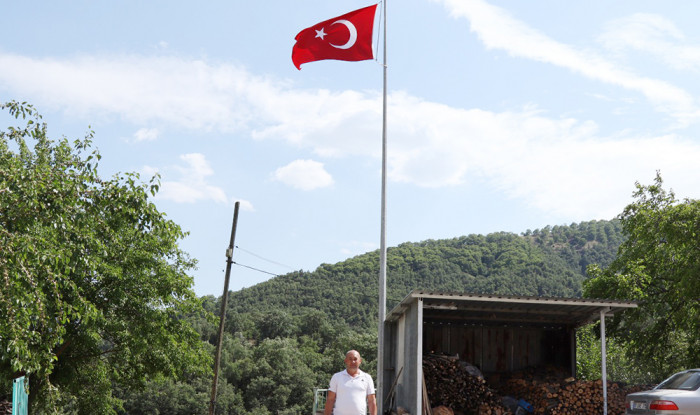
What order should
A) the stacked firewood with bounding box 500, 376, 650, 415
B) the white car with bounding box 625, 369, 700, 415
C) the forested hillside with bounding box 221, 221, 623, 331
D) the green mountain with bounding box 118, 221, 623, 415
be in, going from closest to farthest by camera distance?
the white car with bounding box 625, 369, 700, 415, the stacked firewood with bounding box 500, 376, 650, 415, the green mountain with bounding box 118, 221, 623, 415, the forested hillside with bounding box 221, 221, 623, 331

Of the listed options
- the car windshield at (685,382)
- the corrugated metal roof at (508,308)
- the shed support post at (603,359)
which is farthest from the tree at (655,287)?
the car windshield at (685,382)

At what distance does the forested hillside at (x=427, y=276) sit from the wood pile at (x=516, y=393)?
4307 cm

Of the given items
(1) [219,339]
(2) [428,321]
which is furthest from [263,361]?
(2) [428,321]

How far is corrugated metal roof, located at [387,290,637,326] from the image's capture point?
46.1 ft

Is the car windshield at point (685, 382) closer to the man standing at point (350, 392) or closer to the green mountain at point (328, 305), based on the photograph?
the man standing at point (350, 392)

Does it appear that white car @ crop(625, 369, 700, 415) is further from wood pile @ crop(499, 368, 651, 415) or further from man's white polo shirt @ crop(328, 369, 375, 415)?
man's white polo shirt @ crop(328, 369, 375, 415)

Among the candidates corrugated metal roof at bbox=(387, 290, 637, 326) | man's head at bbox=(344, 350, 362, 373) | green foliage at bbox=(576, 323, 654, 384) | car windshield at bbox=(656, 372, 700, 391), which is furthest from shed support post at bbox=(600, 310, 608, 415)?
green foliage at bbox=(576, 323, 654, 384)

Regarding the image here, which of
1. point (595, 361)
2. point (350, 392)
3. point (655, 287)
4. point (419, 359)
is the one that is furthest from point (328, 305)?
point (350, 392)

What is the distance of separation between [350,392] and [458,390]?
9.06m

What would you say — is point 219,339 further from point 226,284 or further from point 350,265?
point 350,265

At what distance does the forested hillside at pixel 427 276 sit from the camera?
210 ft

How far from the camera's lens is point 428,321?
1831 centimetres

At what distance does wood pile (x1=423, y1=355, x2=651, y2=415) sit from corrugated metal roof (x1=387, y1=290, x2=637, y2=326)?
4.51 feet

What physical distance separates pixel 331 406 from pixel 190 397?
45414 millimetres
